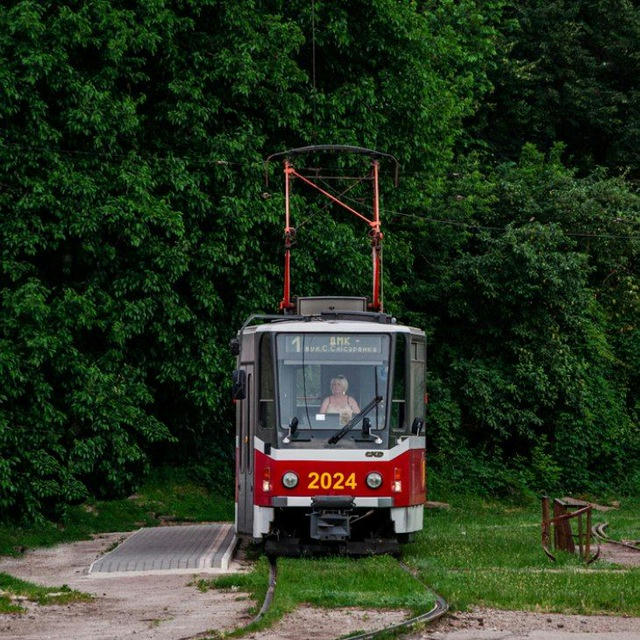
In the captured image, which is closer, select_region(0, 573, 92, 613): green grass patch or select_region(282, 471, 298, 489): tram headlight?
select_region(0, 573, 92, 613): green grass patch

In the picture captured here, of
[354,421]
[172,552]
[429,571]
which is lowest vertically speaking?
[172,552]

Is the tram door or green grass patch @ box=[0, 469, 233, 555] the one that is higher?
the tram door

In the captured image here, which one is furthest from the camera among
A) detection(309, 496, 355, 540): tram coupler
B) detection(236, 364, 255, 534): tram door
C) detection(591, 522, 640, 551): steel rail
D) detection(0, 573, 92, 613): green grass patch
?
detection(591, 522, 640, 551): steel rail

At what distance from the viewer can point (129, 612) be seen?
44.2ft

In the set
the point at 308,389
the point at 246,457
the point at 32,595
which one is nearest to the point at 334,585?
the point at 32,595

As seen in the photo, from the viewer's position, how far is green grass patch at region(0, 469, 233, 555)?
24266 millimetres

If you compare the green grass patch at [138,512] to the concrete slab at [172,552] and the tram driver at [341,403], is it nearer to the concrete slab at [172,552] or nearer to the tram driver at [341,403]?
the concrete slab at [172,552]

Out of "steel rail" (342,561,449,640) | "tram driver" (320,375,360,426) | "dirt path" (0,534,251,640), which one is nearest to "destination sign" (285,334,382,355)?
"tram driver" (320,375,360,426)

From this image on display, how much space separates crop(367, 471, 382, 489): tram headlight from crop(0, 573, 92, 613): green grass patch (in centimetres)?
480

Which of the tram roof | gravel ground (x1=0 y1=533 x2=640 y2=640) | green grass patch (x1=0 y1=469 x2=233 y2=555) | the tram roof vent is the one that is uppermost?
the tram roof vent

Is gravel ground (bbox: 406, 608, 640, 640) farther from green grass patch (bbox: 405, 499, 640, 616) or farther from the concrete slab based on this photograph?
the concrete slab

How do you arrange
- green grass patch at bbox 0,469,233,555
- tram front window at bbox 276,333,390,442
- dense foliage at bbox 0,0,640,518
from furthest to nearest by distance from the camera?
dense foliage at bbox 0,0,640,518 → green grass patch at bbox 0,469,233,555 → tram front window at bbox 276,333,390,442

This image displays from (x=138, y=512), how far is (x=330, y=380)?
10.2 metres

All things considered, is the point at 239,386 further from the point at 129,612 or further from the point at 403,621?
the point at 403,621
